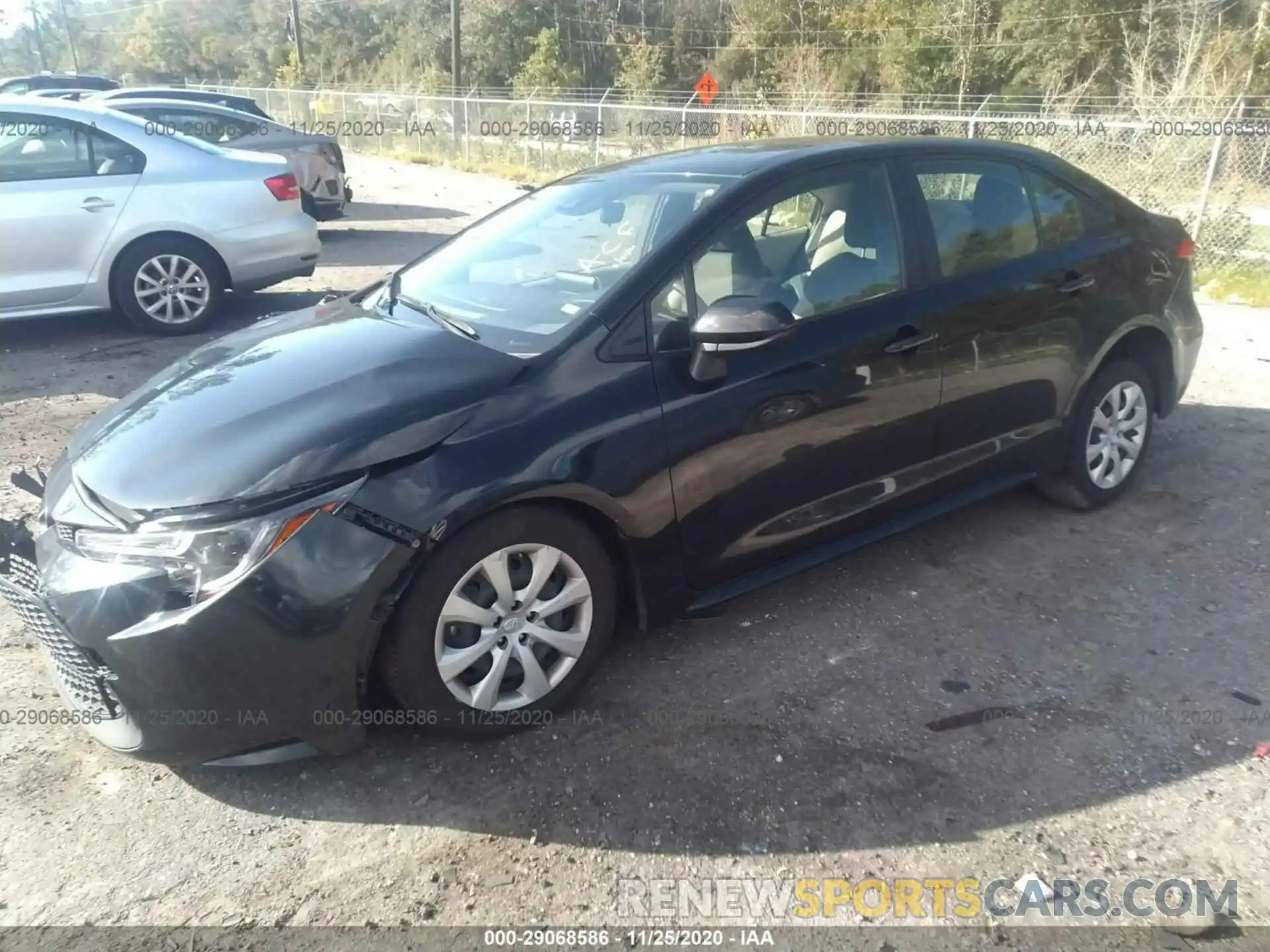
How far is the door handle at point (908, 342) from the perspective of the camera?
3.45 m

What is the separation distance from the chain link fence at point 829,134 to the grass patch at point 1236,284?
0.28 ft

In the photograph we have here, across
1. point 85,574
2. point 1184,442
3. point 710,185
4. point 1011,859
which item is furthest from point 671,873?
point 1184,442

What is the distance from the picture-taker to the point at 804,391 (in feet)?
10.6

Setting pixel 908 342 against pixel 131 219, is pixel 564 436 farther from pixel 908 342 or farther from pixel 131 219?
pixel 131 219

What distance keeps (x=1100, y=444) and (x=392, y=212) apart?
484 inches

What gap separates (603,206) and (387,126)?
26.7m

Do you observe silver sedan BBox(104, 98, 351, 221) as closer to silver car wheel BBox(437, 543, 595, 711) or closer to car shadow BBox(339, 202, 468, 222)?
car shadow BBox(339, 202, 468, 222)

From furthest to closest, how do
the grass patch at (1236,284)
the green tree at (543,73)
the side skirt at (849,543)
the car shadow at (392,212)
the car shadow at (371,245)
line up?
the green tree at (543,73), the car shadow at (392,212), the car shadow at (371,245), the grass patch at (1236,284), the side skirt at (849,543)

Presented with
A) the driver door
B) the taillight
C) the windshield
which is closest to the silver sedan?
the taillight

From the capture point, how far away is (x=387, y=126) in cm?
2766

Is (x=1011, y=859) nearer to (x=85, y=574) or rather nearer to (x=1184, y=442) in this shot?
(x=85, y=574)

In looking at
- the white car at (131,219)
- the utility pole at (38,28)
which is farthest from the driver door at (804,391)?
the utility pole at (38,28)

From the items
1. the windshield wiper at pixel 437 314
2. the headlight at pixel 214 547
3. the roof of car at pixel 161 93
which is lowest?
the headlight at pixel 214 547

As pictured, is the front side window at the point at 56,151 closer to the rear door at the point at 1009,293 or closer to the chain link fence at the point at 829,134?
the chain link fence at the point at 829,134
